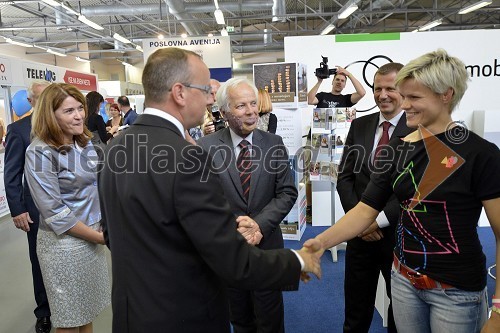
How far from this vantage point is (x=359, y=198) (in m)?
2.28

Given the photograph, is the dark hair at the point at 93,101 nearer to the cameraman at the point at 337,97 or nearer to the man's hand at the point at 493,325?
the cameraman at the point at 337,97

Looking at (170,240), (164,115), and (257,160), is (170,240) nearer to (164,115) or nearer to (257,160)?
(164,115)

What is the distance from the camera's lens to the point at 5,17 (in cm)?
1331

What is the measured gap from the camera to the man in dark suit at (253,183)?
2.11 m

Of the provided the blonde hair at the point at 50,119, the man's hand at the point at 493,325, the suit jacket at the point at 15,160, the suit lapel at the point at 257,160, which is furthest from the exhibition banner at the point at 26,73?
the man's hand at the point at 493,325

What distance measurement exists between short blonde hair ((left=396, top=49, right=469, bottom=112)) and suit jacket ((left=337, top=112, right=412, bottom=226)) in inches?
26.3

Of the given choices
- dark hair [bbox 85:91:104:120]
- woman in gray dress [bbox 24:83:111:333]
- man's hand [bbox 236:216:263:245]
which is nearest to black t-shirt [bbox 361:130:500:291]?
man's hand [bbox 236:216:263:245]

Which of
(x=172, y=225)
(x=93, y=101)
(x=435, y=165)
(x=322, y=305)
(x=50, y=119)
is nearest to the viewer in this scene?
(x=172, y=225)

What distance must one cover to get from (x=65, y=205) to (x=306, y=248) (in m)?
1.27

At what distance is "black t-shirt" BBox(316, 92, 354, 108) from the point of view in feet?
15.8

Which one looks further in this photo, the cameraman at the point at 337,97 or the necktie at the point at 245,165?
the cameraman at the point at 337,97

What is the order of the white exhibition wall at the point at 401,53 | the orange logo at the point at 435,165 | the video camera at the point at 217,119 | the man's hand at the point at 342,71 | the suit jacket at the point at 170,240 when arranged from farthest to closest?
the white exhibition wall at the point at 401,53, the man's hand at the point at 342,71, the video camera at the point at 217,119, the orange logo at the point at 435,165, the suit jacket at the point at 170,240

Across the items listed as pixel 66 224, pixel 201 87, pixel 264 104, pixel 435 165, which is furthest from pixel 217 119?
pixel 435 165

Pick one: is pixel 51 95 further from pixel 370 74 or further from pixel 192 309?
pixel 370 74
